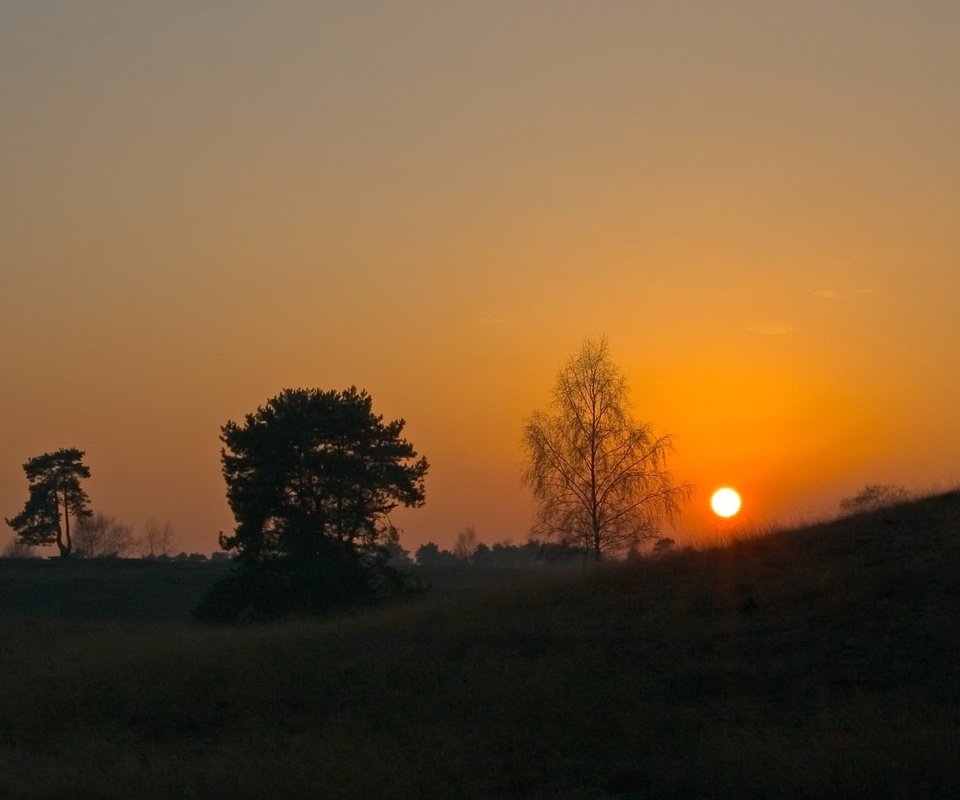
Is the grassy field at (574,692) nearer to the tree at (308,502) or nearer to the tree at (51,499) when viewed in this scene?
the tree at (308,502)

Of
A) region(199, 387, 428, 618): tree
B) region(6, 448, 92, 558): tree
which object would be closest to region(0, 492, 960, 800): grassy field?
region(199, 387, 428, 618): tree

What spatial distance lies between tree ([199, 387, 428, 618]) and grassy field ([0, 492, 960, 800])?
39.6 ft

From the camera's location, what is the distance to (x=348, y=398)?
1790 inches

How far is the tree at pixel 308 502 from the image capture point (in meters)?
40.5

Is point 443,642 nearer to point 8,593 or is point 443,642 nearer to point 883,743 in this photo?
point 883,743

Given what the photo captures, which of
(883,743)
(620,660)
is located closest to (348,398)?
(620,660)

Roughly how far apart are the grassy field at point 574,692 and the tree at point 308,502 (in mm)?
12058

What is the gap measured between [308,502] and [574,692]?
2579 centimetres

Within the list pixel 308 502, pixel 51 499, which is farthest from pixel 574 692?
pixel 51 499

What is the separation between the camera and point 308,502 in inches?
1674

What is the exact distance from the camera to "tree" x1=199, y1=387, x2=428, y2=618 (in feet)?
133

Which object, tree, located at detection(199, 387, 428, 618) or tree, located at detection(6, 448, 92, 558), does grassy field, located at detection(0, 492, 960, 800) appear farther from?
tree, located at detection(6, 448, 92, 558)

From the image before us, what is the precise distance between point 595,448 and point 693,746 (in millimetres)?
26167

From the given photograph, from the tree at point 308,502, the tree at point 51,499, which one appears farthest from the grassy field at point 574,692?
the tree at point 51,499
